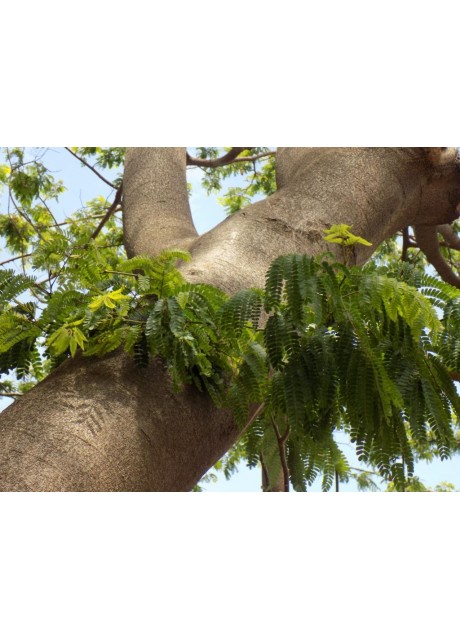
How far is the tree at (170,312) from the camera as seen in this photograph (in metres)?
1.81

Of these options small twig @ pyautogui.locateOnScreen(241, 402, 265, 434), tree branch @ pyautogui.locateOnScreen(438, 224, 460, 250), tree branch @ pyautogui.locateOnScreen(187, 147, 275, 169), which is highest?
tree branch @ pyautogui.locateOnScreen(187, 147, 275, 169)

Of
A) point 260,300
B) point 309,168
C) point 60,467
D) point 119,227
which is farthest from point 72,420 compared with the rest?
point 119,227

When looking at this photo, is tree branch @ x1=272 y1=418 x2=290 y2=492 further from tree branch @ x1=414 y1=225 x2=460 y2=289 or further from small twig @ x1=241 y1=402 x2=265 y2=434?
tree branch @ x1=414 y1=225 x2=460 y2=289

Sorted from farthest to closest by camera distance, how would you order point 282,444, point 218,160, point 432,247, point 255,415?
point 218,160, point 432,247, point 255,415, point 282,444

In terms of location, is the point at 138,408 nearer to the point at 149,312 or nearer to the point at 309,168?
the point at 149,312

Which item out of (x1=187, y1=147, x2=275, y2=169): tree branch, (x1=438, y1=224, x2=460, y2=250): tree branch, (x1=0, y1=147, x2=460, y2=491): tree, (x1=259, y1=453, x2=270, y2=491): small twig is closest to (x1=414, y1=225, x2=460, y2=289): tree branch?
(x1=438, y1=224, x2=460, y2=250): tree branch

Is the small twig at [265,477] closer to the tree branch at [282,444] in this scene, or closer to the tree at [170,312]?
the tree at [170,312]

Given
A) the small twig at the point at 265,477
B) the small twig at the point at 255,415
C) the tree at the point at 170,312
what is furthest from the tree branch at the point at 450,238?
the small twig at the point at 255,415

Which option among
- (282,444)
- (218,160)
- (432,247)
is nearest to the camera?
(282,444)

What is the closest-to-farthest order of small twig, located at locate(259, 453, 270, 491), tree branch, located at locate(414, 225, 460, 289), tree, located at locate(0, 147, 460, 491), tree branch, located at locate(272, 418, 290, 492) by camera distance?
tree, located at locate(0, 147, 460, 491) → tree branch, located at locate(272, 418, 290, 492) → small twig, located at locate(259, 453, 270, 491) → tree branch, located at locate(414, 225, 460, 289)

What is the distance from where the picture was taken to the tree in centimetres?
181

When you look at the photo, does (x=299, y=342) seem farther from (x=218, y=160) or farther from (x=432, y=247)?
(x=218, y=160)

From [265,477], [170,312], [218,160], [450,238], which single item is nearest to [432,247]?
[450,238]

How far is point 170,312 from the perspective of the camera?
2002mm
